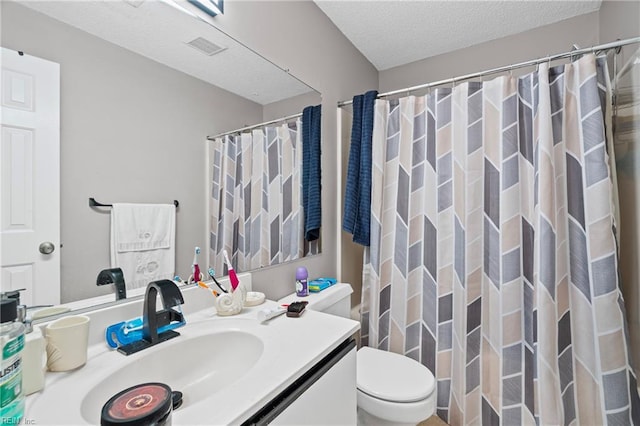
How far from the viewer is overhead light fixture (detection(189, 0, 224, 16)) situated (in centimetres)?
103

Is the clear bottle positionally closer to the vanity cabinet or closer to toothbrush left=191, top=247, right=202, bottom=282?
the vanity cabinet

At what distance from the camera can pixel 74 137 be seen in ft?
2.48

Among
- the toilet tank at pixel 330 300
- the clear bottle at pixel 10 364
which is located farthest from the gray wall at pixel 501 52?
the clear bottle at pixel 10 364

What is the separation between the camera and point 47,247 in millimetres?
722

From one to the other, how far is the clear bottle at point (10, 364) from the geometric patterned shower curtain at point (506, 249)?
4.85ft

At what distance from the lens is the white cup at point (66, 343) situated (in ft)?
2.14

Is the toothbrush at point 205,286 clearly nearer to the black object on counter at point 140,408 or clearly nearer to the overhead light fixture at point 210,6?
the black object on counter at point 140,408

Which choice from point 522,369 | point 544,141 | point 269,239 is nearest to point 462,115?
point 544,141

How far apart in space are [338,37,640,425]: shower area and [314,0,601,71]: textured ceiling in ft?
1.66

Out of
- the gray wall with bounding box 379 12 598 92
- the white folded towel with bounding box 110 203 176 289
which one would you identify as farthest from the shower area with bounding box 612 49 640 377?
the white folded towel with bounding box 110 203 176 289

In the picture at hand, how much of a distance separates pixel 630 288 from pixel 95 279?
2.11 meters

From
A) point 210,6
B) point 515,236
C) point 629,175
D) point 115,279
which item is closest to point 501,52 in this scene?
point 629,175

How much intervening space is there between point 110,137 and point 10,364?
0.57 metres

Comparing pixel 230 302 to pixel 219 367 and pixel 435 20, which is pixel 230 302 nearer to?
pixel 219 367
